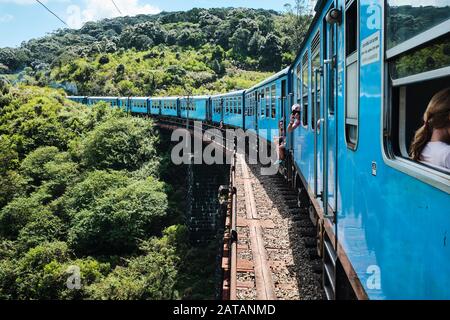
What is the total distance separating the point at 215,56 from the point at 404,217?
77.6 metres

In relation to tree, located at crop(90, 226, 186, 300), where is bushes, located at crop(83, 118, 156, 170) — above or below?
above

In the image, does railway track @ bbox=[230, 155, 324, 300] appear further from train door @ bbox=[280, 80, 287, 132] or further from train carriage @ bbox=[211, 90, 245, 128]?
train carriage @ bbox=[211, 90, 245, 128]

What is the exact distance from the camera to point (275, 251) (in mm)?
6629

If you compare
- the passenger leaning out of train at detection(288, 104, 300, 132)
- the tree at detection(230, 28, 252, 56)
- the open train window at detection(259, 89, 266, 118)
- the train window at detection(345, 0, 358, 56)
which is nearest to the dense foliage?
the open train window at detection(259, 89, 266, 118)

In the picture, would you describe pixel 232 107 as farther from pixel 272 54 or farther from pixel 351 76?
pixel 272 54

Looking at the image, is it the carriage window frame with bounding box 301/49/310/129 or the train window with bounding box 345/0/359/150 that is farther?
the carriage window frame with bounding box 301/49/310/129

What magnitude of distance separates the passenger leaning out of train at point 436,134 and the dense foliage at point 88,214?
Result: 17.9m

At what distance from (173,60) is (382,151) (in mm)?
77668

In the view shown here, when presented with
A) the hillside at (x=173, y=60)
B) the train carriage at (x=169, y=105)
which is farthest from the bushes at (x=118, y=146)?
the hillside at (x=173, y=60)

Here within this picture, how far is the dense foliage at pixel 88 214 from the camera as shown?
20.4m

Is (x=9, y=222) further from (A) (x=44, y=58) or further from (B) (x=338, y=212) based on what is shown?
(A) (x=44, y=58)

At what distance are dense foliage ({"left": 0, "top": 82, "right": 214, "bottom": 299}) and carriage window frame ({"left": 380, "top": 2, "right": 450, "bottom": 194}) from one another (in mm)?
17578

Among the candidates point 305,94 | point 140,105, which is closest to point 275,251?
point 305,94

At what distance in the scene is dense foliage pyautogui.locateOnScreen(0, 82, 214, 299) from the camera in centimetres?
2041
